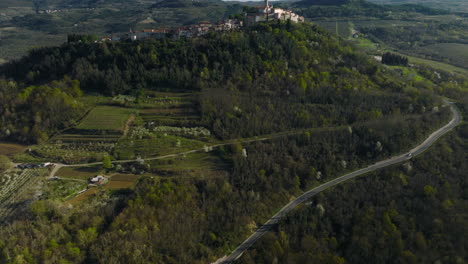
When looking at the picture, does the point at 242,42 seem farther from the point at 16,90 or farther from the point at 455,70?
the point at 455,70

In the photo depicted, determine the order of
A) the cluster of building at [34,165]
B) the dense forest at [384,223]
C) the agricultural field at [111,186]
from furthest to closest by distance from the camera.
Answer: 1. the cluster of building at [34,165]
2. the agricultural field at [111,186]
3. the dense forest at [384,223]

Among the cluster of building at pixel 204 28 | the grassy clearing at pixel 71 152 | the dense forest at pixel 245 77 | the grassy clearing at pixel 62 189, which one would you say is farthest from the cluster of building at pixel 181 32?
the grassy clearing at pixel 62 189

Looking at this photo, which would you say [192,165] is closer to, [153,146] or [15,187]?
[153,146]

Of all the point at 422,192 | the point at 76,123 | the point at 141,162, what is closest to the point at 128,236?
the point at 141,162

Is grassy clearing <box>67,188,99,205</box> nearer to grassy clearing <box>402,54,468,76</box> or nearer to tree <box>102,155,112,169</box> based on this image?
tree <box>102,155,112,169</box>

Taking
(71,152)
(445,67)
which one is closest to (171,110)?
(71,152)

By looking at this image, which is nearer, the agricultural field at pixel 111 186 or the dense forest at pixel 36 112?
the agricultural field at pixel 111 186

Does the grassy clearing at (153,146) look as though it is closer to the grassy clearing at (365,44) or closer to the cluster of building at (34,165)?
the cluster of building at (34,165)
